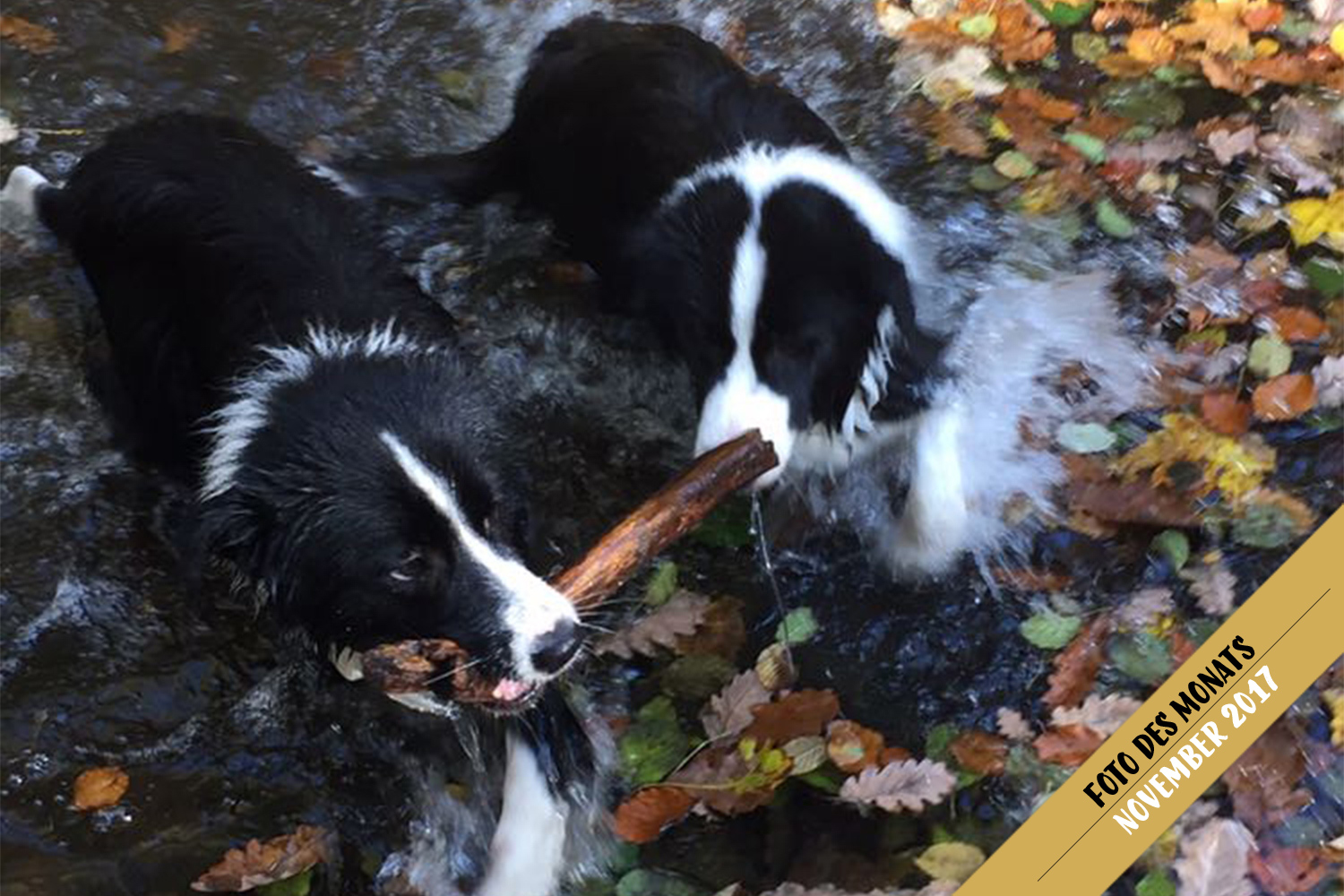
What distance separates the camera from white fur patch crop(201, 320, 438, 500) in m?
2.85

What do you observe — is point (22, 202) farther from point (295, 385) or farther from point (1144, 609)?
point (1144, 609)

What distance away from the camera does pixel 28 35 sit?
470 cm

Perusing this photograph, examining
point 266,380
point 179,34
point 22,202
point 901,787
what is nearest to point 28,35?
point 179,34

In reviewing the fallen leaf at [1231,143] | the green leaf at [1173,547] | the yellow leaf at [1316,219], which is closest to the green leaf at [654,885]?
the green leaf at [1173,547]

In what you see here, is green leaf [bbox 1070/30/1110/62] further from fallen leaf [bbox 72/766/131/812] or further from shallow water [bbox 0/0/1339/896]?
fallen leaf [bbox 72/766/131/812]

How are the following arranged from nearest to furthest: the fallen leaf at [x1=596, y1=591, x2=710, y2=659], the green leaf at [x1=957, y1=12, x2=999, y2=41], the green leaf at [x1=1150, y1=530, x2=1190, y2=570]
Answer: the fallen leaf at [x1=596, y1=591, x2=710, y2=659] < the green leaf at [x1=1150, y1=530, x2=1190, y2=570] < the green leaf at [x1=957, y1=12, x2=999, y2=41]

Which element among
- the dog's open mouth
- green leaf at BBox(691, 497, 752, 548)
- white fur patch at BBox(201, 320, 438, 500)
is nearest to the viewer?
the dog's open mouth

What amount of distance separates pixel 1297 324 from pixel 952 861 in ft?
6.41

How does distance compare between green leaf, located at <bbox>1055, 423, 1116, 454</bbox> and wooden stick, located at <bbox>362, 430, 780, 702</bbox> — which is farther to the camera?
green leaf, located at <bbox>1055, 423, 1116, 454</bbox>

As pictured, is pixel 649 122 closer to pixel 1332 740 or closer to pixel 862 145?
pixel 862 145

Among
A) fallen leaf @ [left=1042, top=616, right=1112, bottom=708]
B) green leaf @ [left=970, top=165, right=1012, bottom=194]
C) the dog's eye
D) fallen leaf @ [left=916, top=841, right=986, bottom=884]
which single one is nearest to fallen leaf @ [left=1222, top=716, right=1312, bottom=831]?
fallen leaf @ [left=1042, top=616, right=1112, bottom=708]

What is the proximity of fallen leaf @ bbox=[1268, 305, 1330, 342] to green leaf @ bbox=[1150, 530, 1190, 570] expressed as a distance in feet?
2.67

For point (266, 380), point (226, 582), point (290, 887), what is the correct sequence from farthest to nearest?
point (226, 582) → point (290, 887) → point (266, 380)

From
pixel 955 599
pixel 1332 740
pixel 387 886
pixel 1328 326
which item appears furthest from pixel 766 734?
pixel 1328 326
